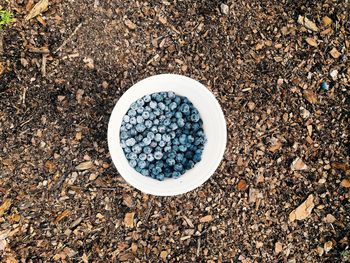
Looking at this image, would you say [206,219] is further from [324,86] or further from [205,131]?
[324,86]

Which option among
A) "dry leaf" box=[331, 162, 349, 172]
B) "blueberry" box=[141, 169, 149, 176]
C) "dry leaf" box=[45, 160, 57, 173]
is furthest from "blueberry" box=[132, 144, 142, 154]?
"dry leaf" box=[331, 162, 349, 172]

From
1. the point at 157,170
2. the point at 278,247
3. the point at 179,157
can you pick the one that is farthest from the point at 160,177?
the point at 278,247

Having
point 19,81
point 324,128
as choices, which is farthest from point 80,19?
point 324,128

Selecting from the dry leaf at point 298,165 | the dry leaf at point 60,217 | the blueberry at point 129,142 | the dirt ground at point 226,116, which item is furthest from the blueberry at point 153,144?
the dry leaf at point 298,165

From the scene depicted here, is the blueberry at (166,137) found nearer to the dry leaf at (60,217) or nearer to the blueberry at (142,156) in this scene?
the blueberry at (142,156)

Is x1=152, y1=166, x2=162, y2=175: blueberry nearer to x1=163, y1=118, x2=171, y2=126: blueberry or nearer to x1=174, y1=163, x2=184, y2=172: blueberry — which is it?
x1=174, y1=163, x2=184, y2=172: blueberry

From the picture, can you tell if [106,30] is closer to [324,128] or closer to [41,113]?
[41,113]

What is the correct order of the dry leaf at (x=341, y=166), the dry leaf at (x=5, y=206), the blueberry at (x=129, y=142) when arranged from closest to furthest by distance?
the blueberry at (x=129, y=142)
the dry leaf at (x=5, y=206)
the dry leaf at (x=341, y=166)
